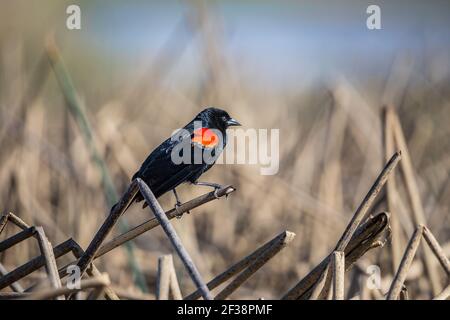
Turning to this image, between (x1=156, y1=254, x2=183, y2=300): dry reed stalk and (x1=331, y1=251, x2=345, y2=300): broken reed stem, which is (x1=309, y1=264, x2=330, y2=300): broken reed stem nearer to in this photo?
(x1=331, y1=251, x2=345, y2=300): broken reed stem

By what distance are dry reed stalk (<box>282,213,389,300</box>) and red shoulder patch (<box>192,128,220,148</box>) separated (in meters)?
1.04

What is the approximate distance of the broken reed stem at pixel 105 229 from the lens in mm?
2021

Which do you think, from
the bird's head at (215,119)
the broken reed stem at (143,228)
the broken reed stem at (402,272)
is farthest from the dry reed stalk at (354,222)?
the bird's head at (215,119)

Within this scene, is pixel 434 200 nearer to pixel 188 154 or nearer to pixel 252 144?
pixel 252 144

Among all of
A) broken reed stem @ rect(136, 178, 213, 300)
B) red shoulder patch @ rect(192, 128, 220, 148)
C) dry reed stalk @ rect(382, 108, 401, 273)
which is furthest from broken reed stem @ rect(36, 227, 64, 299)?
dry reed stalk @ rect(382, 108, 401, 273)

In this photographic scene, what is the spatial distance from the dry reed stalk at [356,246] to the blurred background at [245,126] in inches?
49.4

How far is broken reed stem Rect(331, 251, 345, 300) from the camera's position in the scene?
1930 millimetres

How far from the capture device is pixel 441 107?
16.2 ft

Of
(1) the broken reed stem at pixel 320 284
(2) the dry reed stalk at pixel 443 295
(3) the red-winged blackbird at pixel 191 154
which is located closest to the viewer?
(1) the broken reed stem at pixel 320 284

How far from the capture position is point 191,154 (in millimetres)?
2922

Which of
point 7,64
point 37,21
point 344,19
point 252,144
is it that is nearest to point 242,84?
point 252,144

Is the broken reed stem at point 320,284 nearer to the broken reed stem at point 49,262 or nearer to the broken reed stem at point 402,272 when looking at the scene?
the broken reed stem at point 402,272

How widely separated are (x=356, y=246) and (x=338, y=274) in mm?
259

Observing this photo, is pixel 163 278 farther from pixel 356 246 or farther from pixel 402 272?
pixel 402 272
